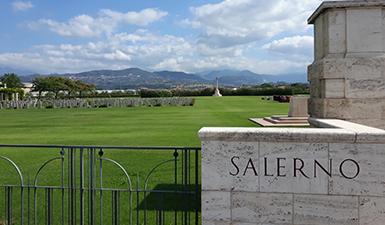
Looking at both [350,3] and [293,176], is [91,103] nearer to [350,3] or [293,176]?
[350,3]

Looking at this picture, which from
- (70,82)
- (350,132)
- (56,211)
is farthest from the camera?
(70,82)

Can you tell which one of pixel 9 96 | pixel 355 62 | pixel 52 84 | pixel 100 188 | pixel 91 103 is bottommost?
pixel 100 188

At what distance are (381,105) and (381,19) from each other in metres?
1.16

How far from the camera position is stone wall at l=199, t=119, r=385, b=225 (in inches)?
170

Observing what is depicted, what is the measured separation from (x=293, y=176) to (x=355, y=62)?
2270 millimetres

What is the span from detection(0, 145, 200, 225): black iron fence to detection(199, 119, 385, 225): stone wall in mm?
494

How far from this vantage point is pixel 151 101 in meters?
46.0

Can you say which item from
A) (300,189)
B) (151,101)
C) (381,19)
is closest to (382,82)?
(381,19)

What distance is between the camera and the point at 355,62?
231 inches

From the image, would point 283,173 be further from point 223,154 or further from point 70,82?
point 70,82

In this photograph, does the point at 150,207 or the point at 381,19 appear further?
the point at 150,207

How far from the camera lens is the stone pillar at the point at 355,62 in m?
5.84

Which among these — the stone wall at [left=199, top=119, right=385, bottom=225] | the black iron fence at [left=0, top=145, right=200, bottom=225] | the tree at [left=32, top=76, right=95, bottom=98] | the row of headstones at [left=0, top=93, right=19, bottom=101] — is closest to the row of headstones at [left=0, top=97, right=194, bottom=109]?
the row of headstones at [left=0, top=93, right=19, bottom=101]

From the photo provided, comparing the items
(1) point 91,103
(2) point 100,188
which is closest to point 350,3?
(2) point 100,188
